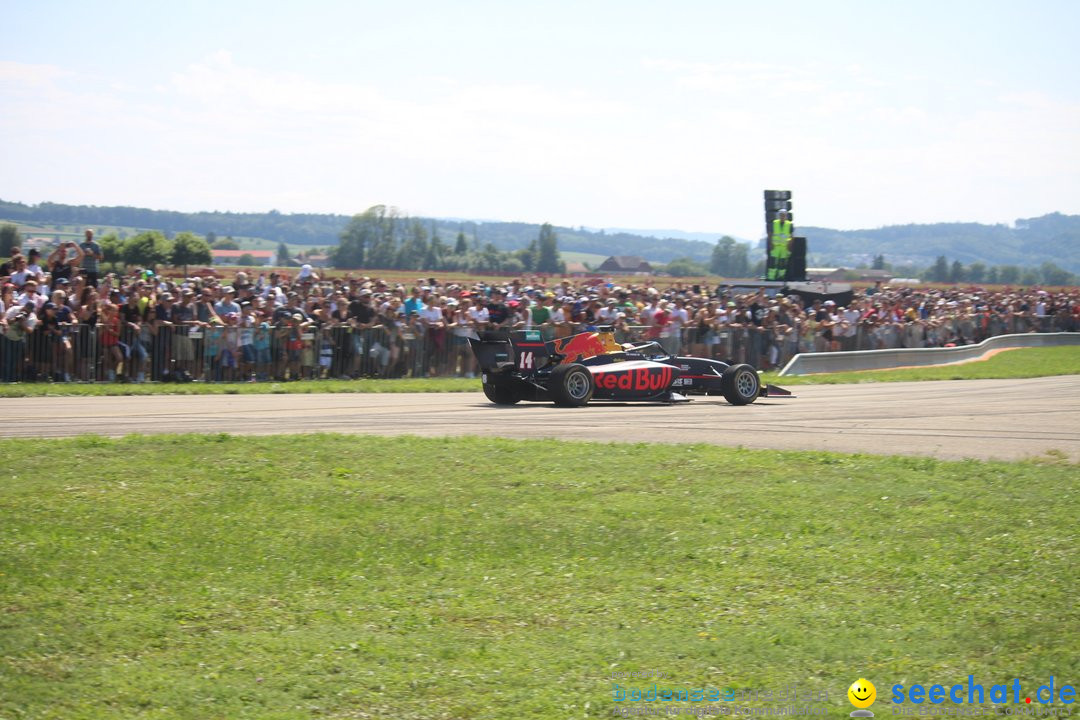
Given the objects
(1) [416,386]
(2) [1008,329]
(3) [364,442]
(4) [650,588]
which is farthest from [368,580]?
(2) [1008,329]

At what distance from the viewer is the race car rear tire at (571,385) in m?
17.8

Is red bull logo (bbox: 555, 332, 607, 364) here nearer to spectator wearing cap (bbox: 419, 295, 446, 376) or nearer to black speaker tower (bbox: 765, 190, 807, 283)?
spectator wearing cap (bbox: 419, 295, 446, 376)

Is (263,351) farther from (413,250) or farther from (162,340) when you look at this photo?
(413,250)

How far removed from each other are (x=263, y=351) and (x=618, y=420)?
7.75m

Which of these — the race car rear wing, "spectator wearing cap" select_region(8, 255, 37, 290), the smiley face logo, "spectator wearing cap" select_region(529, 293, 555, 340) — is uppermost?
"spectator wearing cap" select_region(8, 255, 37, 290)

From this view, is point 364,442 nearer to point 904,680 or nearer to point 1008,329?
point 904,680

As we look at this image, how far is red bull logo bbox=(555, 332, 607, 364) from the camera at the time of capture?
724 inches

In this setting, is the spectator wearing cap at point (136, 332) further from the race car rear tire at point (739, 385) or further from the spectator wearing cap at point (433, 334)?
the race car rear tire at point (739, 385)

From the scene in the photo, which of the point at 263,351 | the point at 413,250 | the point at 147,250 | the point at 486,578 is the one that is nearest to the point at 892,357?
the point at 263,351

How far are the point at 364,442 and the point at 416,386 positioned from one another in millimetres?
8517

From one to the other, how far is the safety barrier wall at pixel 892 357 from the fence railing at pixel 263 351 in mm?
1463

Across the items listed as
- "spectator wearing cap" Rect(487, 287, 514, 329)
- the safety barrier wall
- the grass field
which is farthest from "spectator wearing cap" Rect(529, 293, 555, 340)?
the safety barrier wall

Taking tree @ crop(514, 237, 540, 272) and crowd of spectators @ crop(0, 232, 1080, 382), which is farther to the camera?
tree @ crop(514, 237, 540, 272)

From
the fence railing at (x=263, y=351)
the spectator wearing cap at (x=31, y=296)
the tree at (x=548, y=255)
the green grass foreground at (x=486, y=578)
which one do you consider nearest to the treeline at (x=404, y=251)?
the tree at (x=548, y=255)
